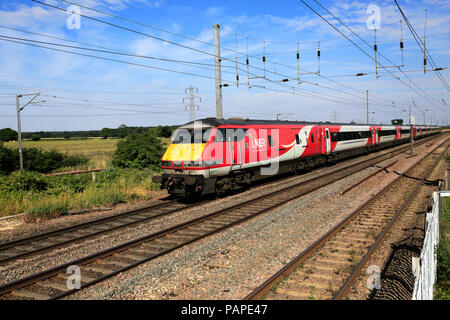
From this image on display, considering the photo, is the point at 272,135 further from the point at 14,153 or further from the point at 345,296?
the point at 14,153

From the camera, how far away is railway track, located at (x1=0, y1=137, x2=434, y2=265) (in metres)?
7.67

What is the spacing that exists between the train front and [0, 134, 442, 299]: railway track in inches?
59.6

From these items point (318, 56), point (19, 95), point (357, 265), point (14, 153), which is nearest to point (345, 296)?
point (357, 265)

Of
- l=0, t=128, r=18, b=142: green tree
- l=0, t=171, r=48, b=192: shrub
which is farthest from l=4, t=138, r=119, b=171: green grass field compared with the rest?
l=0, t=171, r=48, b=192: shrub

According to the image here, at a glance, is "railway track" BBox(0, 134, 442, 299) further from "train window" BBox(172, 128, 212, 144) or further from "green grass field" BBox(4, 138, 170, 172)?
"green grass field" BBox(4, 138, 170, 172)

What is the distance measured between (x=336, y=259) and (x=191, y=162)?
6410 mm

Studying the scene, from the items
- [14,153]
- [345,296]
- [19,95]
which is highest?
[19,95]

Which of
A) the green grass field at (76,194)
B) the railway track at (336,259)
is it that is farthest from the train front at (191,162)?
the railway track at (336,259)

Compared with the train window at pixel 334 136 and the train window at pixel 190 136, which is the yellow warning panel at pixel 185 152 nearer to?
the train window at pixel 190 136

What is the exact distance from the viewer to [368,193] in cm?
1318

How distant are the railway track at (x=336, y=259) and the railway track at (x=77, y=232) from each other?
5.23 metres

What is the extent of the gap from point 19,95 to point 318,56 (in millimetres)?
23005

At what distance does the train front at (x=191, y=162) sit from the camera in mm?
11578
